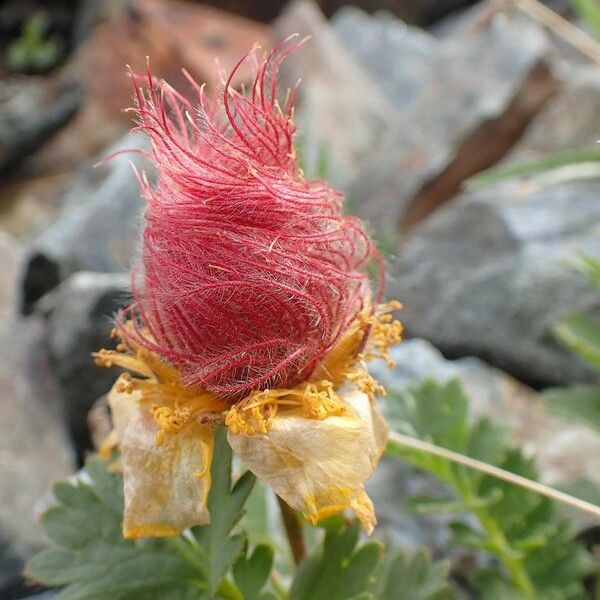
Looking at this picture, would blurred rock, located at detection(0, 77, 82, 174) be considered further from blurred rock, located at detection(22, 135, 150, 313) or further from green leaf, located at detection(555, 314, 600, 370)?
green leaf, located at detection(555, 314, 600, 370)

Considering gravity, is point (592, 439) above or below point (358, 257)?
below

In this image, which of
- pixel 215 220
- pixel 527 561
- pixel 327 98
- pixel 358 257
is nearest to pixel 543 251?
pixel 527 561

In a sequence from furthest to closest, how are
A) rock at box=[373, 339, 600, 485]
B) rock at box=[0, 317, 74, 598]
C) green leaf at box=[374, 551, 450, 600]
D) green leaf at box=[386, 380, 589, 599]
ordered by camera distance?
rock at box=[373, 339, 600, 485] < rock at box=[0, 317, 74, 598] < green leaf at box=[386, 380, 589, 599] < green leaf at box=[374, 551, 450, 600]

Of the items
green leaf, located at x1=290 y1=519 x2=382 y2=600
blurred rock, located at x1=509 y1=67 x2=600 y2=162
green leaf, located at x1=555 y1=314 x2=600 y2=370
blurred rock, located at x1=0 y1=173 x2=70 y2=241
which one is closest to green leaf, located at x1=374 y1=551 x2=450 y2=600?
green leaf, located at x1=290 y1=519 x2=382 y2=600

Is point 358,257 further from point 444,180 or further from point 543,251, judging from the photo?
point 444,180

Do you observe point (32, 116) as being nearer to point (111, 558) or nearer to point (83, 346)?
point (83, 346)

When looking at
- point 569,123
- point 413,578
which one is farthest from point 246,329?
point 569,123

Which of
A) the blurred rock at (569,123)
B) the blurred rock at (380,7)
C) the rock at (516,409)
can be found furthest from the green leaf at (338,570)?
the blurred rock at (380,7)

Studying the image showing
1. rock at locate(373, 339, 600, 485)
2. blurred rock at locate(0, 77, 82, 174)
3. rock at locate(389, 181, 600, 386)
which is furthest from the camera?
blurred rock at locate(0, 77, 82, 174)
